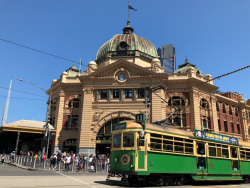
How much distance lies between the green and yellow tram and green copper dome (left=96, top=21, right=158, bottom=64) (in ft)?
92.9

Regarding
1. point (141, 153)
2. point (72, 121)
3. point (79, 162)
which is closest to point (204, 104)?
point (72, 121)

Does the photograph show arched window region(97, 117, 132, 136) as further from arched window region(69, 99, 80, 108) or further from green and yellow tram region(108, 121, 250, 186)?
green and yellow tram region(108, 121, 250, 186)

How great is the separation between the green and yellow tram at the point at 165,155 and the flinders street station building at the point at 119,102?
1786 cm

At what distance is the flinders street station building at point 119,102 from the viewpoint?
34250 mm

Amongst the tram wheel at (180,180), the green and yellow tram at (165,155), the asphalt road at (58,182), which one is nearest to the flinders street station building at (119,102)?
the green and yellow tram at (165,155)

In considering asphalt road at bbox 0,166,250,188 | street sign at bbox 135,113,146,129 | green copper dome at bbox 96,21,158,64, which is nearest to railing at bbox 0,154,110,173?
asphalt road at bbox 0,166,250,188

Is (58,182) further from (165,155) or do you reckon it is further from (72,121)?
(72,121)

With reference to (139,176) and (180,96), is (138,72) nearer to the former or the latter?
(180,96)

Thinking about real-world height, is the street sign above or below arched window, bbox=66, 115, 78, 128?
below

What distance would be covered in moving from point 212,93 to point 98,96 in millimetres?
19737

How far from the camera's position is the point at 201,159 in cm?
1432

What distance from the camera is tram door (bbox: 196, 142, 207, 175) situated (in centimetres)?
1413

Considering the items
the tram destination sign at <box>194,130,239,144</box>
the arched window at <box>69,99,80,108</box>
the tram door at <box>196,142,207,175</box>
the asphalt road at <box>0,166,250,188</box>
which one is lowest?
the asphalt road at <box>0,166,250,188</box>

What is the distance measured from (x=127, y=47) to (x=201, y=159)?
101ft
